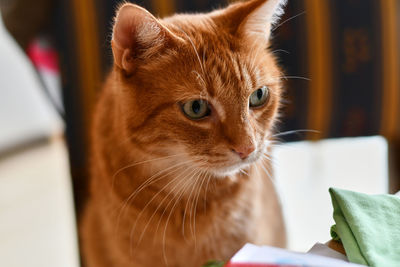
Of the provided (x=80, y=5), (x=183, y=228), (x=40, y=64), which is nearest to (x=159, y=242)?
(x=183, y=228)

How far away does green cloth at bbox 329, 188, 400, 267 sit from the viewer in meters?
0.55

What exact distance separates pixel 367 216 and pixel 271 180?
0.59 meters

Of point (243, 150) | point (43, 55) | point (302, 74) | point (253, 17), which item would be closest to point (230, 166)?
point (243, 150)

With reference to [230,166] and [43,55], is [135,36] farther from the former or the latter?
[43,55]

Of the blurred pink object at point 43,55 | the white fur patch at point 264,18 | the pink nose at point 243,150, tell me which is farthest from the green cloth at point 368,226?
the blurred pink object at point 43,55

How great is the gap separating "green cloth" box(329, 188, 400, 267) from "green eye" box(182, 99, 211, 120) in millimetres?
331

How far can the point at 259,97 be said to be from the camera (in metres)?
0.98

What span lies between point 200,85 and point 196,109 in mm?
55

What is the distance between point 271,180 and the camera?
1.19 meters

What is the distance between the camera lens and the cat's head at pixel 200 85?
2.88 ft

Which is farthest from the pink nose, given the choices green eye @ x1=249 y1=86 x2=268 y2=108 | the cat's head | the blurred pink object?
the blurred pink object

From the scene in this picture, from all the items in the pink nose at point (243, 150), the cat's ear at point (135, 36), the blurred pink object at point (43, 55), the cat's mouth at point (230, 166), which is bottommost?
the cat's mouth at point (230, 166)

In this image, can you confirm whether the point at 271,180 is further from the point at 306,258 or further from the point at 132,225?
the point at 306,258

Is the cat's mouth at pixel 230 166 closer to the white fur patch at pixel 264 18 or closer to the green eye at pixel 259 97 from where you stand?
the green eye at pixel 259 97
